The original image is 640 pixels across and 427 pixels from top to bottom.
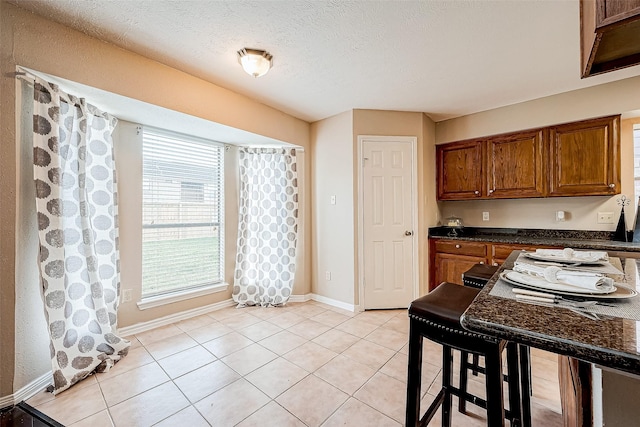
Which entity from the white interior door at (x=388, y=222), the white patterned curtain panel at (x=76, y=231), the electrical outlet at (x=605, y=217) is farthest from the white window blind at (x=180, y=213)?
the electrical outlet at (x=605, y=217)

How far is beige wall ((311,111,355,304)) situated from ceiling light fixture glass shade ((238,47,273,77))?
1367 millimetres

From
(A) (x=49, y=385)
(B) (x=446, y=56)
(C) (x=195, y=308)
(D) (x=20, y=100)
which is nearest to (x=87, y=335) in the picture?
(A) (x=49, y=385)

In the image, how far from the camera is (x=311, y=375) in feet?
6.37

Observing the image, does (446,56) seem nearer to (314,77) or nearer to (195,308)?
(314,77)

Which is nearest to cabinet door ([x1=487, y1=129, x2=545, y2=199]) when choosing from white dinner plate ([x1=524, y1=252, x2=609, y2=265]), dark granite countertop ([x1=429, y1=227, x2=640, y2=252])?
dark granite countertop ([x1=429, y1=227, x2=640, y2=252])

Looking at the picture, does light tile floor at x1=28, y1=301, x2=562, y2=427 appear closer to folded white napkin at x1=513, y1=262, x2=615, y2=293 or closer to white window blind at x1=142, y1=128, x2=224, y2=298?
white window blind at x1=142, y1=128, x2=224, y2=298

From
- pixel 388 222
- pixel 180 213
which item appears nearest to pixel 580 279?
pixel 388 222

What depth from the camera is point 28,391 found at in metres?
1.70

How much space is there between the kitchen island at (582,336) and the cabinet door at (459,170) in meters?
2.96

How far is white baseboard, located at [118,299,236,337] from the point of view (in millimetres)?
2561

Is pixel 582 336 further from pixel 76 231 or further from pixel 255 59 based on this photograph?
pixel 76 231

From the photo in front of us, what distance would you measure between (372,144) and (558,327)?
9.33 ft

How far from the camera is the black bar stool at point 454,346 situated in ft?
3.28

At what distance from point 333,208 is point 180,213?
1.81 meters
